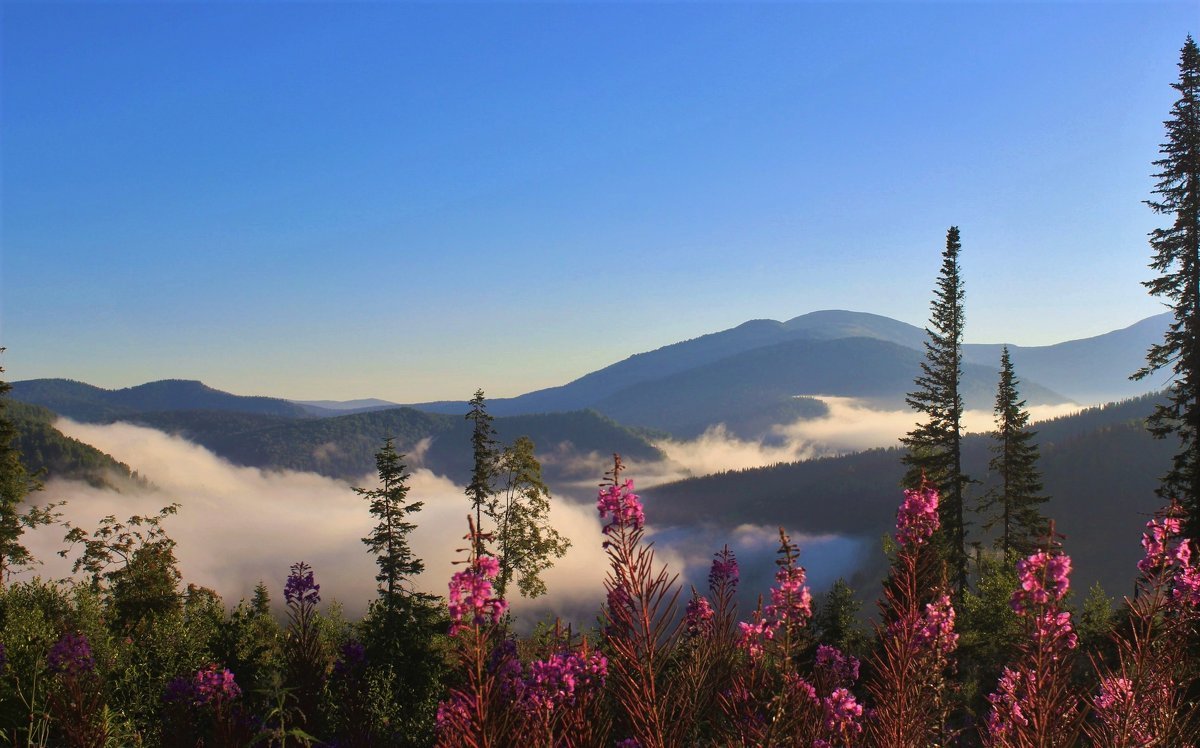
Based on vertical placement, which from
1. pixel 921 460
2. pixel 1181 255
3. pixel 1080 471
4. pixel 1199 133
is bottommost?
pixel 1080 471

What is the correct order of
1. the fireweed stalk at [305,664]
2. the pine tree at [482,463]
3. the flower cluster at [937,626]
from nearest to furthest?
the flower cluster at [937,626] < the fireweed stalk at [305,664] < the pine tree at [482,463]

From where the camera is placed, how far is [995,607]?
29844 millimetres

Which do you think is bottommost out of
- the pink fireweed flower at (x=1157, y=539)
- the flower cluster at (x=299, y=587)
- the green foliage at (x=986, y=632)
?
the green foliage at (x=986, y=632)

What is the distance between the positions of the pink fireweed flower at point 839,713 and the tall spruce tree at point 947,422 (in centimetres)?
2503

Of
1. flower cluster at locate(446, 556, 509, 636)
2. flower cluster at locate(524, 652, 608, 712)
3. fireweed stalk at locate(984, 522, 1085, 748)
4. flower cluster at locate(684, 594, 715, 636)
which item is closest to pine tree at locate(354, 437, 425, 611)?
flower cluster at locate(684, 594, 715, 636)

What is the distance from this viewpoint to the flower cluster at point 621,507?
3342 millimetres

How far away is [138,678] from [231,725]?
11525 millimetres

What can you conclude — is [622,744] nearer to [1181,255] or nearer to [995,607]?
[1181,255]

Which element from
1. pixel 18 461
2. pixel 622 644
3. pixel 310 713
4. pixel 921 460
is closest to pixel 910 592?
pixel 622 644

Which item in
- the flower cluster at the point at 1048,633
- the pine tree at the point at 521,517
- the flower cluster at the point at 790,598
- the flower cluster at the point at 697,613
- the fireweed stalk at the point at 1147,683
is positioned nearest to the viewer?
the flower cluster at the point at 1048,633

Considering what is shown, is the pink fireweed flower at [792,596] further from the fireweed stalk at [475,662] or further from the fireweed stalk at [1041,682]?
the fireweed stalk at [475,662]

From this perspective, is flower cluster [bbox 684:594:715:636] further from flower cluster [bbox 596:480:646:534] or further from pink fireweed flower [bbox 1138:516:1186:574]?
flower cluster [bbox 596:480:646:534]

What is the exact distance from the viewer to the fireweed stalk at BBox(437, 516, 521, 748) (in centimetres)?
335

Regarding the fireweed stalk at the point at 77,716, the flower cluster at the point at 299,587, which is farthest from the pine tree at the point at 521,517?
the fireweed stalk at the point at 77,716
